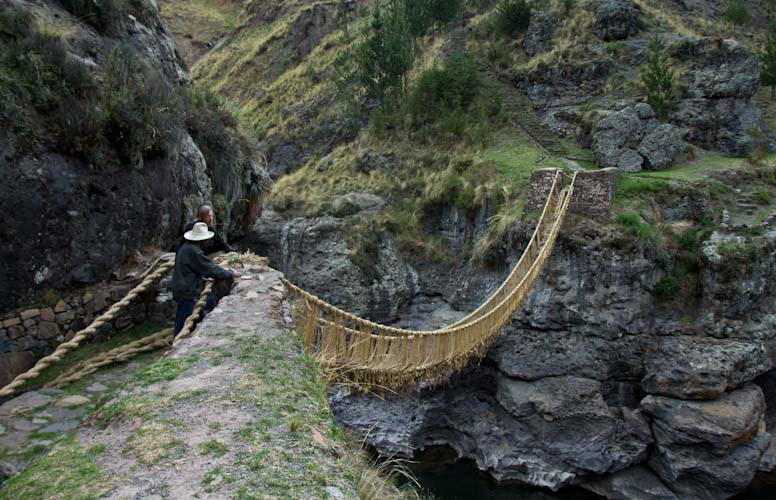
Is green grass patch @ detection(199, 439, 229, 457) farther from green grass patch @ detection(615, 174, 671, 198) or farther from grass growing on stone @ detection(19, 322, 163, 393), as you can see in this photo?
green grass patch @ detection(615, 174, 671, 198)

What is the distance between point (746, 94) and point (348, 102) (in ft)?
39.0

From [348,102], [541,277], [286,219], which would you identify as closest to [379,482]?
[541,277]

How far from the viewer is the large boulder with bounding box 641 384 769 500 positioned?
8289 millimetres

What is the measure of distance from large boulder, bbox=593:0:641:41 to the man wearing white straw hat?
1594cm

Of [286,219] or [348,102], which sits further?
[348,102]

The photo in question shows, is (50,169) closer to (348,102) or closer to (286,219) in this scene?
(286,219)

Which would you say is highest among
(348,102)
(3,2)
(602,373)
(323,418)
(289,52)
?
(289,52)

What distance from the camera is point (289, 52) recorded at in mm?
25812

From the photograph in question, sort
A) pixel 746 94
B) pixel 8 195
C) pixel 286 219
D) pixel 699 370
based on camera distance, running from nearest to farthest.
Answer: pixel 8 195
pixel 699 370
pixel 746 94
pixel 286 219

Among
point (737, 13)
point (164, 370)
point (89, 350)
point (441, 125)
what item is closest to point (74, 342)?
point (89, 350)

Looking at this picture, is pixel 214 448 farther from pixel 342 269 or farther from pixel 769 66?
pixel 769 66

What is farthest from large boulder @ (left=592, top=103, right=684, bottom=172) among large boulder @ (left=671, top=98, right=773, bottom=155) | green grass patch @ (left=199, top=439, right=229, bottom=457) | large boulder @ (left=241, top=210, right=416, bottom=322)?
green grass patch @ (left=199, top=439, right=229, bottom=457)

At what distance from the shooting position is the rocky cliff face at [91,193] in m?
3.32

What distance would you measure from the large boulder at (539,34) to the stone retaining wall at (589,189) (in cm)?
813
